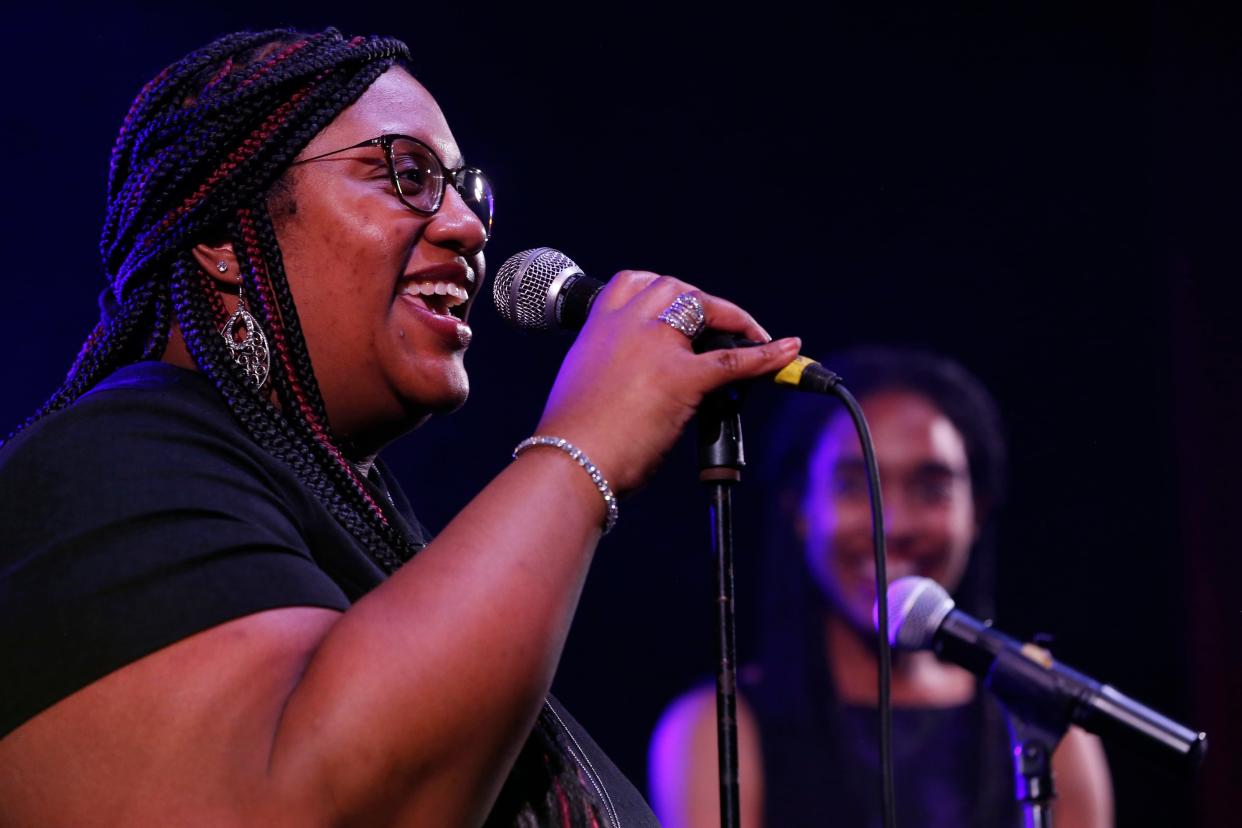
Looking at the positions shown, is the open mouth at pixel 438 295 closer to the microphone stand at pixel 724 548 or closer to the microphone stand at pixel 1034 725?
the microphone stand at pixel 724 548

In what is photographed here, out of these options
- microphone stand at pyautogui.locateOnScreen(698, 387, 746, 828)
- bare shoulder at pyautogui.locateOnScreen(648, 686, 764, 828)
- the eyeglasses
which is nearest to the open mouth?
the eyeglasses

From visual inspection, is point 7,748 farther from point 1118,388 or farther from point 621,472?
point 1118,388

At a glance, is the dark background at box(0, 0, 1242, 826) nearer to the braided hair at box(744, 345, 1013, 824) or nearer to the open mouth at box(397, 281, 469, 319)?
the braided hair at box(744, 345, 1013, 824)

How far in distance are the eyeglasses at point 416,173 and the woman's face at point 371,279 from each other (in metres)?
0.01

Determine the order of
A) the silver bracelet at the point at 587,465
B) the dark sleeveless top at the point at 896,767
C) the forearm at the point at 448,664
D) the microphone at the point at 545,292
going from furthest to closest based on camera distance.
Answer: the dark sleeveless top at the point at 896,767 < the microphone at the point at 545,292 < the silver bracelet at the point at 587,465 < the forearm at the point at 448,664

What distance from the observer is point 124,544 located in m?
1.09

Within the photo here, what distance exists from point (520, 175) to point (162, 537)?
256cm

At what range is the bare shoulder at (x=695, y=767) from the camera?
115 inches

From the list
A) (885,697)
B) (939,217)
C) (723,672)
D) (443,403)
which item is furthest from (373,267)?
(939,217)

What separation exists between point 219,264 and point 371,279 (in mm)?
199

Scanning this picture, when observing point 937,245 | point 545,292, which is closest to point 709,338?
point 545,292

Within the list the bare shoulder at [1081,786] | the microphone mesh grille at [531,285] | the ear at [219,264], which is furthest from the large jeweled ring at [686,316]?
the bare shoulder at [1081,786]

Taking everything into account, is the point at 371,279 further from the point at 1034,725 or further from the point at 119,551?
the point at 1034,725

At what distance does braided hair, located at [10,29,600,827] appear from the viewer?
5.08ft
